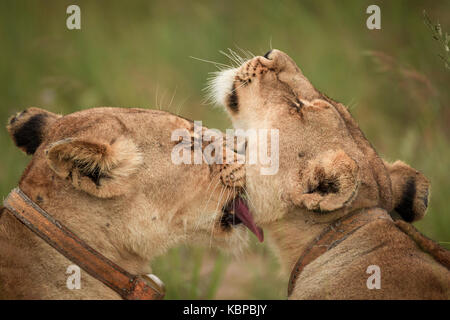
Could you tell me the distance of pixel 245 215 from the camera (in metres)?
3.08

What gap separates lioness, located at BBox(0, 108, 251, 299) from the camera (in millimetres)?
2535

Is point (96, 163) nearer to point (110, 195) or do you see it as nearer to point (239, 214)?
point (110, 195)

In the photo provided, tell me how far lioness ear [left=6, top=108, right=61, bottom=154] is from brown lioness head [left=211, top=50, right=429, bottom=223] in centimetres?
108

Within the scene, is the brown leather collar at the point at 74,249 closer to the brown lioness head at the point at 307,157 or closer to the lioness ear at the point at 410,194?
the brown lioness head at the point at 307,157

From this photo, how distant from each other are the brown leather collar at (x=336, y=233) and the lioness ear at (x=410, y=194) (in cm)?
33

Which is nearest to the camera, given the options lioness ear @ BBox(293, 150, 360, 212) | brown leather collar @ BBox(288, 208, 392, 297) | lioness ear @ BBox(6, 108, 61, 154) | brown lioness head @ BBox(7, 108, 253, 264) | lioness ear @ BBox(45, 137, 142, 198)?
lioness ear @ BBox(45, 137, 142, 198)

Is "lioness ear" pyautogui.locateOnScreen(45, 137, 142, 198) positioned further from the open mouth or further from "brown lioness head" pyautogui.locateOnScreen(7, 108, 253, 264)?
the open mouth

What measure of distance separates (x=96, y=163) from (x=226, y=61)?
4392mm

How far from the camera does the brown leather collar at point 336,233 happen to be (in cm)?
285

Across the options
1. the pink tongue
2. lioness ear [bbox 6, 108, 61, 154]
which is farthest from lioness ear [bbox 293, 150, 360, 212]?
lioness ear [bbox 6, 108, 61, 154]

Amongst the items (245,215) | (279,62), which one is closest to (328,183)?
(245,215)

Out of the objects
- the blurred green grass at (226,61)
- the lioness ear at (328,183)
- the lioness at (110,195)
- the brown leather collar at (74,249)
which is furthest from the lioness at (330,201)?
the blurred green grass at (226,61)
